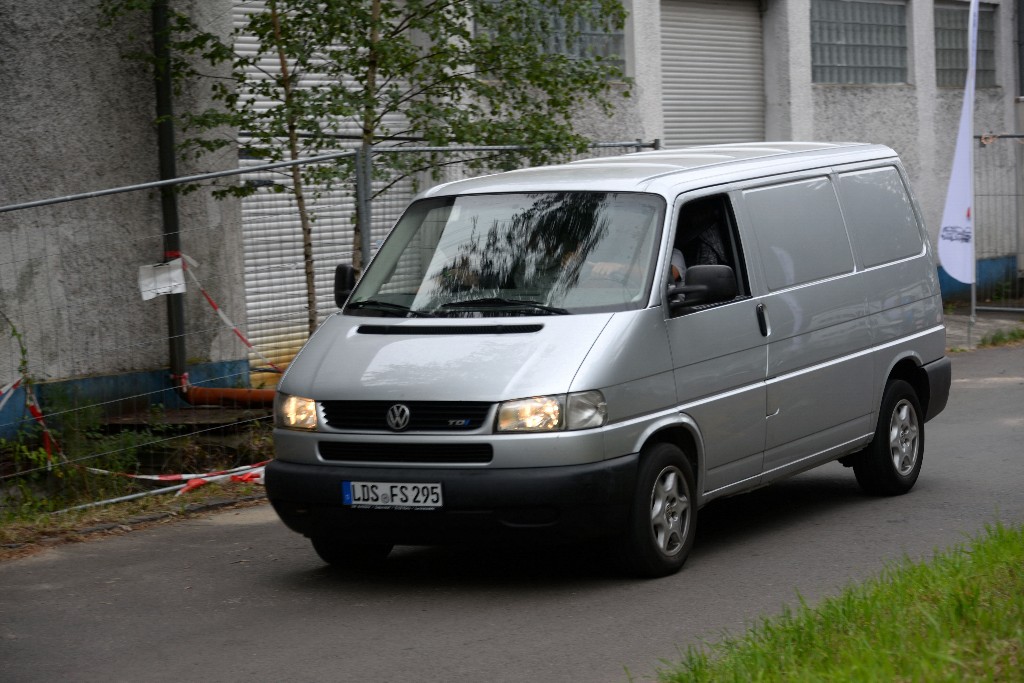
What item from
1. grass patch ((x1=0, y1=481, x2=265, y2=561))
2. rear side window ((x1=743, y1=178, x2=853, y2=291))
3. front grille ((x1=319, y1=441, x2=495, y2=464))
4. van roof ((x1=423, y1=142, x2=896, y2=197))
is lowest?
grass patch ((x1=0, y1=481, x2=265, y2=561))

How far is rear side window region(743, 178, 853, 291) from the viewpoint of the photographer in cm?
816

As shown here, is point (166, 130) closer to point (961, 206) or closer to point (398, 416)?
point (398, 416)

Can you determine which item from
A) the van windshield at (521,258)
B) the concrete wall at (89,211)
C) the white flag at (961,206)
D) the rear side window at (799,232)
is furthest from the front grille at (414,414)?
the white flag at (961,206)

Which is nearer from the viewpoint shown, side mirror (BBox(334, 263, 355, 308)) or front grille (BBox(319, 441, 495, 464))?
front grille (BBox(319, 441, 495, 464))

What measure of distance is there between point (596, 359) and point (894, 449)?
315cm

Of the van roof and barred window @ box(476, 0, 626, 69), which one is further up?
barred window @ box(476, 0, 626, 69)

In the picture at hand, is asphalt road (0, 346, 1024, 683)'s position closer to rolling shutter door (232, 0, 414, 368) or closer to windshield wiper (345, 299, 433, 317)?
windshield wiper (345, 299, 433, 317)

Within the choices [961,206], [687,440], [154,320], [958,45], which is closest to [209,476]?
[154,320]

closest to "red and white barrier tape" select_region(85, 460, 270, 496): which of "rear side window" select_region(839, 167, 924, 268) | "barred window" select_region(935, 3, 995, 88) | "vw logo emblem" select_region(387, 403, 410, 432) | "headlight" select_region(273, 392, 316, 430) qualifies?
"headlight" select_region(273, 392, 316, 430)

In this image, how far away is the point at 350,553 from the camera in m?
7.67

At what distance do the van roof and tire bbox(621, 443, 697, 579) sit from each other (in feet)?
4.62

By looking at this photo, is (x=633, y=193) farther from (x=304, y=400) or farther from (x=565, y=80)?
(x=565, y=80)

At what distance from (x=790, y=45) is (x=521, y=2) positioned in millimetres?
9346

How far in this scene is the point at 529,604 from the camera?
269 inches
